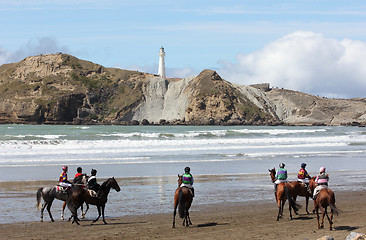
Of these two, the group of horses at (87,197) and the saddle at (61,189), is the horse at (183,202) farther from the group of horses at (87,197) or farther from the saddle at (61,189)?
the saddle at (61,189)

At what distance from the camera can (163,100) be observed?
128 m

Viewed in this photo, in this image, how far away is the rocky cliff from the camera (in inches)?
4675

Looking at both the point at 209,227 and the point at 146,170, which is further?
the point at 146,170

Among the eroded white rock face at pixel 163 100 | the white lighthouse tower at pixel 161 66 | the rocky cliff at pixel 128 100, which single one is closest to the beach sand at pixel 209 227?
the rocky cliff at pixel 128 100

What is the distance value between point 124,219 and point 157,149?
25.8 meters

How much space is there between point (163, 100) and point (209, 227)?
117 meters

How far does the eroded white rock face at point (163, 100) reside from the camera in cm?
12269

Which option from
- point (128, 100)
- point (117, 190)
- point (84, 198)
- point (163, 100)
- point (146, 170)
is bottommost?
point (146, 170)

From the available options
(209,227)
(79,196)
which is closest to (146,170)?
(79,196)

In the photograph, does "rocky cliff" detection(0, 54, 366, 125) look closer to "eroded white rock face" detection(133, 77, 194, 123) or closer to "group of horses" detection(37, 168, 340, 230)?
"eroded white rock face" detection(133, 77, 194, 123)

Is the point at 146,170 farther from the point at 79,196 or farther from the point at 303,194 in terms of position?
the point at 303,194

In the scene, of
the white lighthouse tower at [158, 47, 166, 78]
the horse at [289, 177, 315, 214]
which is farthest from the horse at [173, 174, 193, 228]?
the white lighthouse tower at [158, 47, 166, 78]

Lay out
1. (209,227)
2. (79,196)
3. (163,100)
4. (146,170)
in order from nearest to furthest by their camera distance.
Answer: (209,227), (79,196), (146,170), (163,100)

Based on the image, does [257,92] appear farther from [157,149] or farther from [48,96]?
[157,149]
